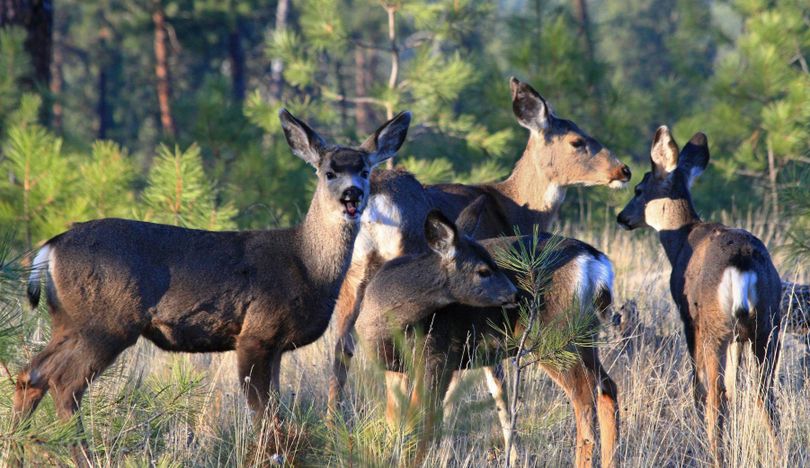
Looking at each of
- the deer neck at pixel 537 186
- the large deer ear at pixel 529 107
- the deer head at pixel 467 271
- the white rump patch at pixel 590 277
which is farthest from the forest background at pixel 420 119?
the deer head at pixel 467 271

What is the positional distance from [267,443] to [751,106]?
12.6 m

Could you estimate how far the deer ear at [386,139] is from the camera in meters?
6.66

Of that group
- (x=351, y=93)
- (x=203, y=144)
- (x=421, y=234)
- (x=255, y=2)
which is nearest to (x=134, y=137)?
(x=255, y=2)

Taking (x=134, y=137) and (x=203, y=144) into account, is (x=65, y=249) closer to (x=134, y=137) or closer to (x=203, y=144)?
(x=203, y=144)

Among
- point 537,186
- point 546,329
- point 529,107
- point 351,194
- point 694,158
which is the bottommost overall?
point 546,329

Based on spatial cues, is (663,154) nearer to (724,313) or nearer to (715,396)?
(724,313)

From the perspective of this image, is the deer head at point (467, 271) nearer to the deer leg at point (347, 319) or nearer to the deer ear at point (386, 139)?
the deer ear at point (386, 139)

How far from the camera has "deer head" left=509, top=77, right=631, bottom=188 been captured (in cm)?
860

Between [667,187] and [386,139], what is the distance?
2124 mm

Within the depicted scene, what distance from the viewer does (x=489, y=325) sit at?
5629 mm

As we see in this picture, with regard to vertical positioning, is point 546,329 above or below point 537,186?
below

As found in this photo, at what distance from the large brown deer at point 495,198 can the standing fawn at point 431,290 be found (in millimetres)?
853

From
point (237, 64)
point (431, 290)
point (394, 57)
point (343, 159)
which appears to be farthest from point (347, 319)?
point (237, 64)

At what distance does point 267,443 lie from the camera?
17.2 feet
